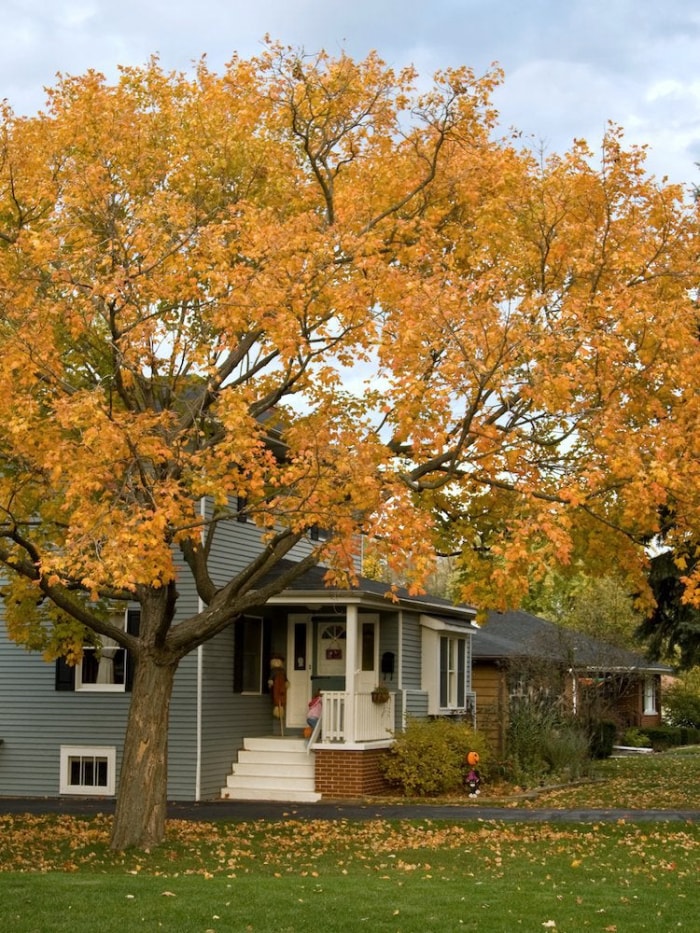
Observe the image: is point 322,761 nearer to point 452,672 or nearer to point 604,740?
point 452,672

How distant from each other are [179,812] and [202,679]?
11.4 feet

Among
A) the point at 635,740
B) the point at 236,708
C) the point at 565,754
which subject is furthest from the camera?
the point at 635,740

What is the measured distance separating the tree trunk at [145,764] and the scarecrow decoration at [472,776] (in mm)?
9709

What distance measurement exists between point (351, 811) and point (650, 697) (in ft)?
102

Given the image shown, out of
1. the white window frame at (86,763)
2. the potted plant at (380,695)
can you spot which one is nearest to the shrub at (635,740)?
the potted plant at (380,695)

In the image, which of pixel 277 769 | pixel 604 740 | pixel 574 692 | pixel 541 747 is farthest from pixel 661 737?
pixel 277 769

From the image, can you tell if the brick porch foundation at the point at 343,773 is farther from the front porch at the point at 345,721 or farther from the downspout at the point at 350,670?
the downspout at the point at 350,670

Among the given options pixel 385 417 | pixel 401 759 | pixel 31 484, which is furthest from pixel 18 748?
pixel 385 417

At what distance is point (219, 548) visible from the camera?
2486 centimetres

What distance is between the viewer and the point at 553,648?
32.0m

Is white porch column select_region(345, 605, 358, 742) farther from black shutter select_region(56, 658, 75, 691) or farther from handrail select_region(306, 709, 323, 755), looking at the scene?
black shutter select_region(56, 658, 75, 691)

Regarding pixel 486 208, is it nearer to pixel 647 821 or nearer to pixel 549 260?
pixel 549 260

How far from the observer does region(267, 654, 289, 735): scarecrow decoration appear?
85.8 ft

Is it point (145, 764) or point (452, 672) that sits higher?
point (452, 672)
